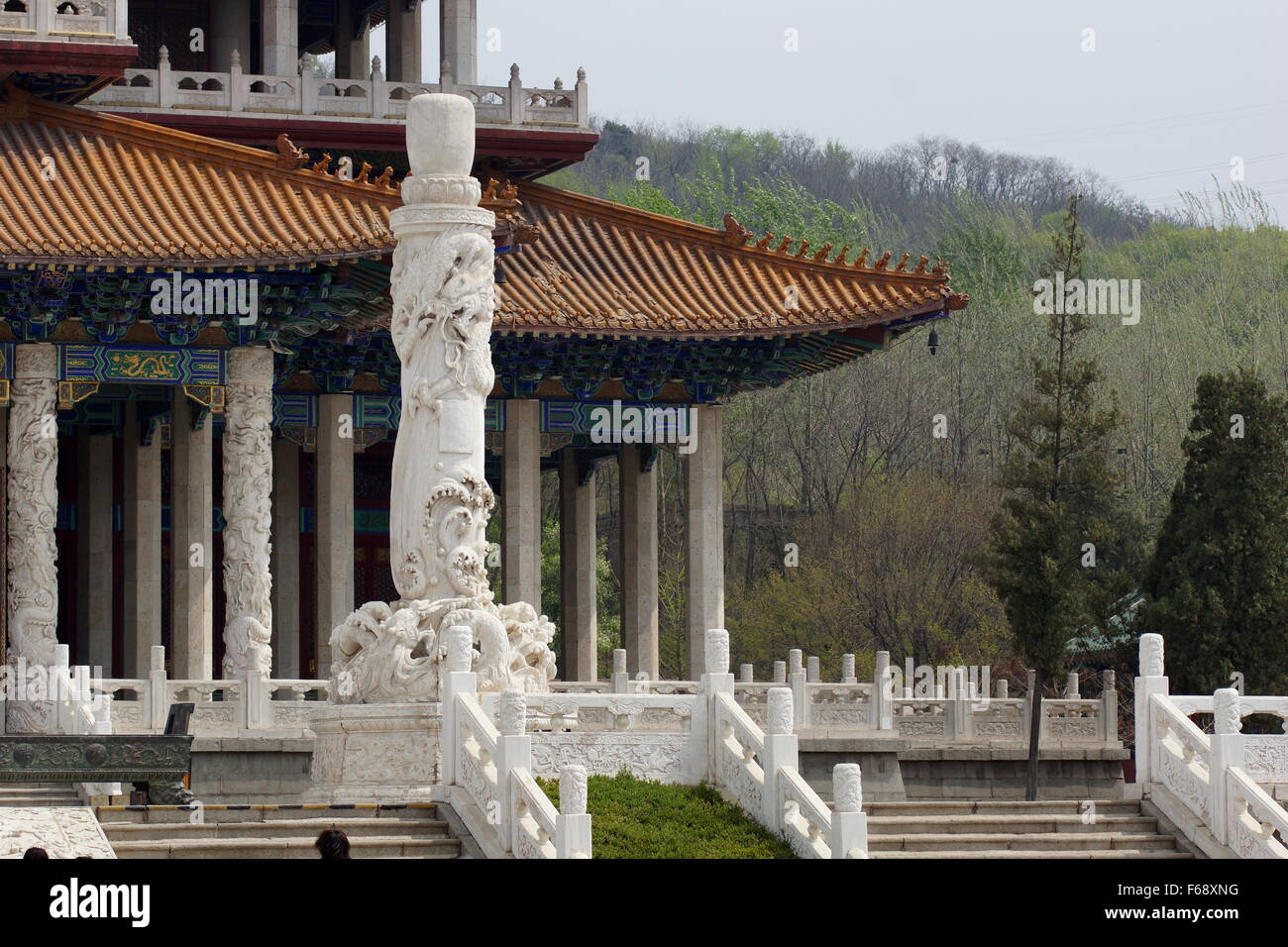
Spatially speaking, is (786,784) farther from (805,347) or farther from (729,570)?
(729,570)

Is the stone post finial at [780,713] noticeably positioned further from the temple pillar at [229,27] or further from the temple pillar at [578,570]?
the temple pillar at [229,27]

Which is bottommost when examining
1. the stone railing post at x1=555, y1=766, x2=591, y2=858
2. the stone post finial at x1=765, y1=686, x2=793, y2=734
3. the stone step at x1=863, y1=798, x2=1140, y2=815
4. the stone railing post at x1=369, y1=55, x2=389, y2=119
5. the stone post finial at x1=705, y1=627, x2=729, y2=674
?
the stone step at x1=863, y1=798, x2=1140, y2=815

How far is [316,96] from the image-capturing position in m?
32.9

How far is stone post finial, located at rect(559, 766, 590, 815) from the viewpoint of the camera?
16453 millimetres

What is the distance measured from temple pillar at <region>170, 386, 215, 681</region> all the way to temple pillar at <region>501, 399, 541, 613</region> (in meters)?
3.82

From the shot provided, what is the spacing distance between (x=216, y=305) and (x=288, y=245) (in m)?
1.11

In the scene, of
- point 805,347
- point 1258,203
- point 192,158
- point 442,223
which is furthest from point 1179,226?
point 442,223

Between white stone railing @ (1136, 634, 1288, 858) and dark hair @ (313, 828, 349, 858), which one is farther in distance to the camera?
white stone railing @ (1136, 634, 1288, 858)

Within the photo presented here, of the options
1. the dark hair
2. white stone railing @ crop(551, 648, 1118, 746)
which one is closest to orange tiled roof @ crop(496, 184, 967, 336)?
white stone railing @ crop(551, 648, 1118, 746)

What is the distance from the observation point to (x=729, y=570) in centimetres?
5728

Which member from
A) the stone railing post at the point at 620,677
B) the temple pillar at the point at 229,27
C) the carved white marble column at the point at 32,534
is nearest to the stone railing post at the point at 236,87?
the temple pillar at the point at 229,27

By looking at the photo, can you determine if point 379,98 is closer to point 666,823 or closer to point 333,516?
point 333,516

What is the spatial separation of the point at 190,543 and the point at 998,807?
10248mm

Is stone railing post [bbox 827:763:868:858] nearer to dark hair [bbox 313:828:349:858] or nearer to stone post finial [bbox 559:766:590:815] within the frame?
stone post finial [bbox 559:766:590:815]
